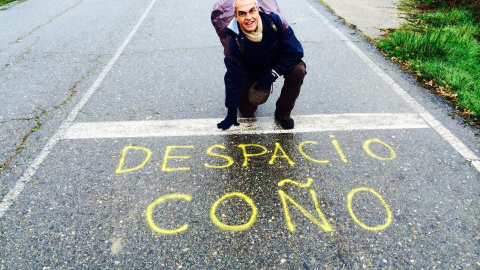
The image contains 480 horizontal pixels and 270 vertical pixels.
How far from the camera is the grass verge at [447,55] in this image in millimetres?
4031

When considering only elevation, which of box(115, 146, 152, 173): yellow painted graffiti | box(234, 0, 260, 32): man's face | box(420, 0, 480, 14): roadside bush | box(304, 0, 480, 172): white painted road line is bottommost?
box(304, 0, 480, 172): white painted road line

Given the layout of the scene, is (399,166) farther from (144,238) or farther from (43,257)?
(43,257)

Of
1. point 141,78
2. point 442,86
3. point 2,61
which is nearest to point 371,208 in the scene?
point 442,86

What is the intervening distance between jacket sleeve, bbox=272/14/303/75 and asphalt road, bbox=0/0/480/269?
721mm

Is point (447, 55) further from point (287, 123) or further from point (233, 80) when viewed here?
point (233, 80)

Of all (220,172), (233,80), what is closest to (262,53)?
(233,80)

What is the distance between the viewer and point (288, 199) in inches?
102

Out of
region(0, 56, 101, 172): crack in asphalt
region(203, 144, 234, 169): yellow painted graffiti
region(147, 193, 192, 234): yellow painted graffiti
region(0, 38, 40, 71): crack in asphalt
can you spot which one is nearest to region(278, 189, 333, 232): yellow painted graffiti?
region(203, 144, 234, 169): yellow painted graffiti

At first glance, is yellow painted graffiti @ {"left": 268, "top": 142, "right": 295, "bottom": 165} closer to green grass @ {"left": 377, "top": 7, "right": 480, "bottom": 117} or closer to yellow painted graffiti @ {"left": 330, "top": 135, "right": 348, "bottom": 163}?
yellow painted graffiti @ {"left": 330, "top": 135, "right": 348, "bottom": 163}

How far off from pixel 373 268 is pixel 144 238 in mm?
1560

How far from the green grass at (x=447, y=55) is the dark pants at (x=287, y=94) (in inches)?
81.5

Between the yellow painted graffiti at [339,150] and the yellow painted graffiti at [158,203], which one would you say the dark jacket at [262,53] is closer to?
the yellow painted graffiti at [339,150]

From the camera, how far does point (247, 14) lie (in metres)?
2.76

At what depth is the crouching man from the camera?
2.86 metres
